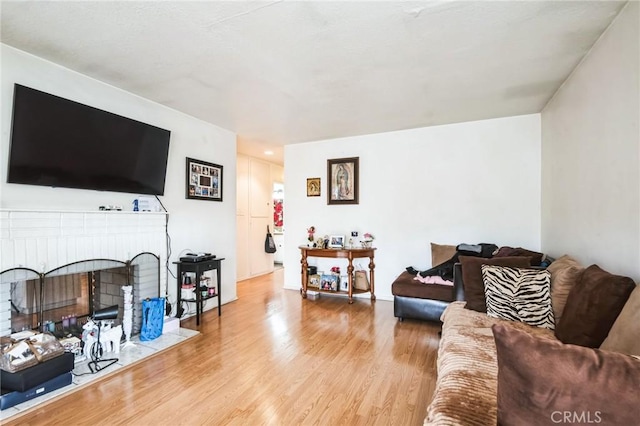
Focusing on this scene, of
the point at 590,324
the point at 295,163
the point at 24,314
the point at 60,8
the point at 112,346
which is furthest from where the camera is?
the point at 295,163

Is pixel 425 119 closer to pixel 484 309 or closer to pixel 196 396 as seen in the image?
pixel 484 309

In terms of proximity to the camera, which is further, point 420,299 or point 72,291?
point 420,299

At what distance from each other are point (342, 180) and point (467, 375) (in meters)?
3.45

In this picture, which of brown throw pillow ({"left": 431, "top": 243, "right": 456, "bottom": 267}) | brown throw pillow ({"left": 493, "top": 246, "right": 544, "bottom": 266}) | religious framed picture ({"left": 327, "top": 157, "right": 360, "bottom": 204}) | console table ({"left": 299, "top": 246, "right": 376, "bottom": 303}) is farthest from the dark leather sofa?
religious framed picture ({"left": 327, "top": 157, "right": 360, "bottom": 204})

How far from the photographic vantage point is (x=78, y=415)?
181cm

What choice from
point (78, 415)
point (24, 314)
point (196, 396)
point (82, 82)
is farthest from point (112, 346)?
point (82, 82)

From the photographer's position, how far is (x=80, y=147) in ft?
8.18

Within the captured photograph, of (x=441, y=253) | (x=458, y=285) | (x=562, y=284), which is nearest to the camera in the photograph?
(x=562, y=284)

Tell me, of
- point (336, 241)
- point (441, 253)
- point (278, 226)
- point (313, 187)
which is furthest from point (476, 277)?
point (278, 226)

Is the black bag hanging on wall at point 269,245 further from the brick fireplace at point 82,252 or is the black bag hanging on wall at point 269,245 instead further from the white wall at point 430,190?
the brick fireplace at point 82,252

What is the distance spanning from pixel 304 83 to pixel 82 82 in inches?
75.3

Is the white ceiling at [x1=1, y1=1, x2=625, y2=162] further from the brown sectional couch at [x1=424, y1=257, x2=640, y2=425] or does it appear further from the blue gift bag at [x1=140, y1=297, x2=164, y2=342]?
the blue gift bag at [x1=140, y1=297, x2=164, y2=342]

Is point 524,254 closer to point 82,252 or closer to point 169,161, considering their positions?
point 169,161

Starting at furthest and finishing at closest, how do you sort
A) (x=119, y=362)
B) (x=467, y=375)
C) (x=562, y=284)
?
1. (x=119, y=362)
2. (x=562, y=284)
3. (x=467, y=375)
